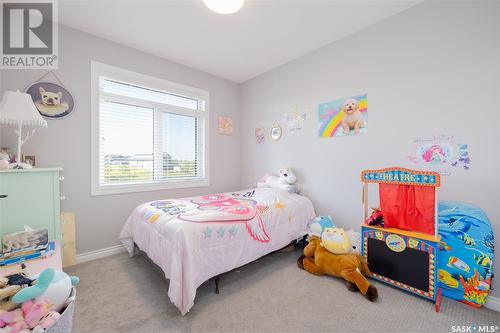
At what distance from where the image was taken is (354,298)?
68.6 inches

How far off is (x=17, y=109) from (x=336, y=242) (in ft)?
10.1

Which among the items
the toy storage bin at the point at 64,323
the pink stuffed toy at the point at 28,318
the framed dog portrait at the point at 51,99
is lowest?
the toy storage bin at the point at 64,323

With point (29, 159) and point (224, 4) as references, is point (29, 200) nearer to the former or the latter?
point (29, 159)

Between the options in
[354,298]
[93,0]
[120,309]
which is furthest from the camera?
[93,0]

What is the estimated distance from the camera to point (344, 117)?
256cm

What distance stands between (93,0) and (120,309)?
2789 mm

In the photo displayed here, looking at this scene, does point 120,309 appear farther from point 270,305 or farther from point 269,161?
point 269,161

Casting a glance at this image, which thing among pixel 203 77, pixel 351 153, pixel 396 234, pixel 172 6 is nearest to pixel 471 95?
pixel 351 153

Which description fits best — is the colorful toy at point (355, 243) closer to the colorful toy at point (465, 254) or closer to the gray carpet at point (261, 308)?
the gray carpet at point (261, 308)

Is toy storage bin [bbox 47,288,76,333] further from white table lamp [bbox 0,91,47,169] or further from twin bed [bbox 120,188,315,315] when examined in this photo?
white table lamp [bbox 0,91,47,169]

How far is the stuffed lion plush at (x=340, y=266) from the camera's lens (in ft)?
5.75

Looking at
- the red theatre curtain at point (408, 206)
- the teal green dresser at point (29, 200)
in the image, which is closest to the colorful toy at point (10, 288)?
the teal green dresser at point (29, 200)

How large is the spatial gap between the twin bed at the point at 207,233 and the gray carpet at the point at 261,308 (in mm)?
215

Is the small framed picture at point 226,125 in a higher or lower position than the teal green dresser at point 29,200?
higher
